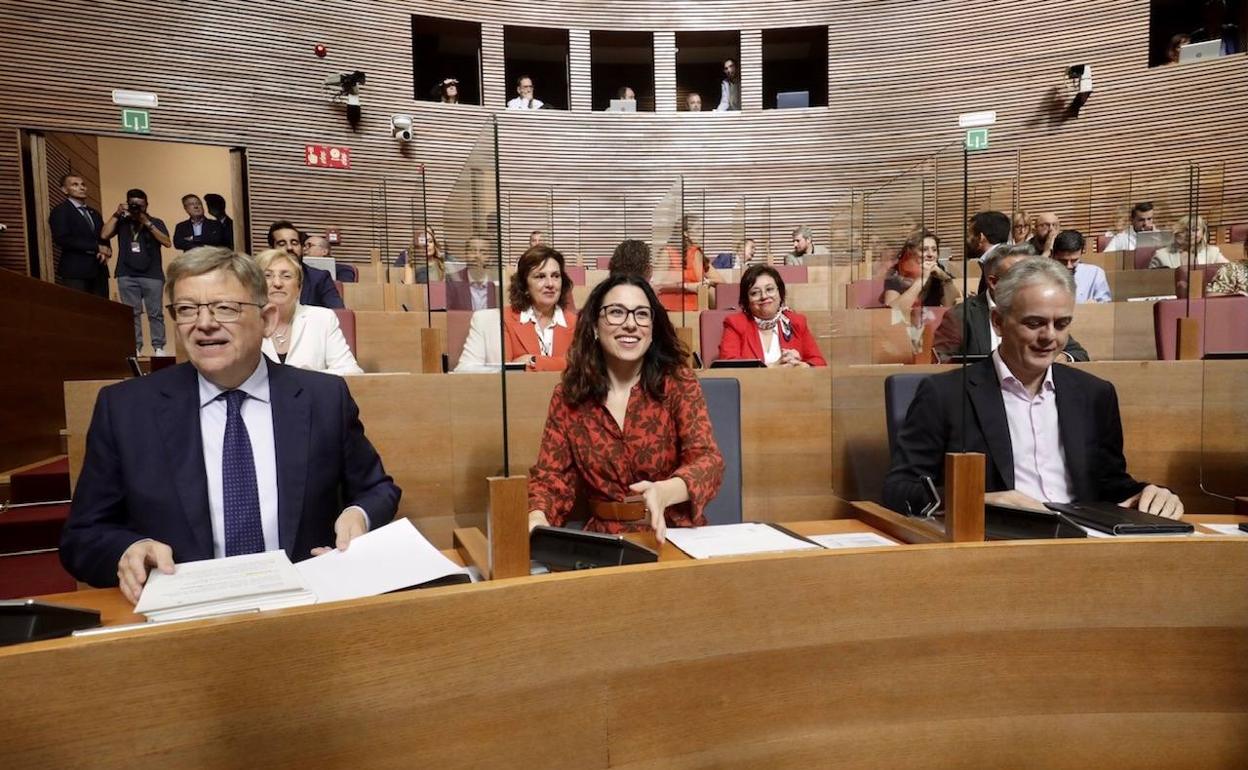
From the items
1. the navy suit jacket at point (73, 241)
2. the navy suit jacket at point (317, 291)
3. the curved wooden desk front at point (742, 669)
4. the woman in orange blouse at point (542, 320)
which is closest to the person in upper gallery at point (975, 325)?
the curved wooden desk front at point (742, 669)

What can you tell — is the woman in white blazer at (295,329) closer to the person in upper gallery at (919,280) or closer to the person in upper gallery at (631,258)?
the person in upper gallery at (631,258)

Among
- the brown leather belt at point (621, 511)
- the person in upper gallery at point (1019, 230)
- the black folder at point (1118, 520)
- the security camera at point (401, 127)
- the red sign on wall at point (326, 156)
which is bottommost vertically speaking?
the brown leather belt at point (621, 511)

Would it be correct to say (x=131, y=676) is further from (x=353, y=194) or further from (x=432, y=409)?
(x=353, y=194)

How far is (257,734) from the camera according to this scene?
0.71m

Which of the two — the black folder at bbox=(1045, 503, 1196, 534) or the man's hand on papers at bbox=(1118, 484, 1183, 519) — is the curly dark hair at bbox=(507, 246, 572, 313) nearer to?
the black folder at bbox=(1045, 503, 1196, 534)

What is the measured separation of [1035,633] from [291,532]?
1187 millimetres

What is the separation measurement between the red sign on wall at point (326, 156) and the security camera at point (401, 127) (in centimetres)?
53

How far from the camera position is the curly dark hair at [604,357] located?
1.65m

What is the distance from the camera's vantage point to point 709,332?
371 cm

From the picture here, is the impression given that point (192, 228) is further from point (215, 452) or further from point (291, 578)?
point (291, 578)

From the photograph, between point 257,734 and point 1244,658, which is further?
point 1244,658

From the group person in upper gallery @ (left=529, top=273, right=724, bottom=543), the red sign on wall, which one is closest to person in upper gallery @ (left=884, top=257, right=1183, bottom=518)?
person in upper gallery @ (left=529, top=273, right=724, bottom=543)

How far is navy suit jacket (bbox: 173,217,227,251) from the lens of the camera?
21.3ft

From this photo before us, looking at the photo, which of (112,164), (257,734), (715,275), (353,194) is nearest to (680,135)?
(353,194)
